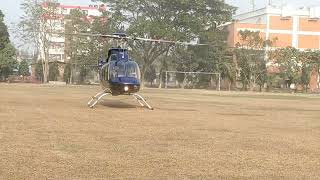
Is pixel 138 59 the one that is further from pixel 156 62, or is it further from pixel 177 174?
pixel 177 174

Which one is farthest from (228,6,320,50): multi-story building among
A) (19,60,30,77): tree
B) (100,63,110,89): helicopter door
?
(100,63,110,89): helicopter door

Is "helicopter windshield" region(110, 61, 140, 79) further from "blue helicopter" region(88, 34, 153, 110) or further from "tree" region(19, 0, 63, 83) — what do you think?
"tree" region(19, 0, 63, 83)

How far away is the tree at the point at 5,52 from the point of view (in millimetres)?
67625

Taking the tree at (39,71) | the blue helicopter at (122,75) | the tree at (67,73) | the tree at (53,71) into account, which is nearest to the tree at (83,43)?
the tree at (67,73)

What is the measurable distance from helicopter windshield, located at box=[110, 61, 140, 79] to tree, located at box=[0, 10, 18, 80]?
48.2m

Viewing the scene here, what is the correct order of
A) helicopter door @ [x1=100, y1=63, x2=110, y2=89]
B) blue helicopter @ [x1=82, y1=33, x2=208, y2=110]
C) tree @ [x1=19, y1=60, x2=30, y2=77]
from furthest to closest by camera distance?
tree @ [x1=19, y1=60, x2=30, y2=77] → helicopter door @ [x1=100, y1=63, x2=110, y2=89] → blue helicopter @ [x1=82, y1=33, x2=208, y2=110]

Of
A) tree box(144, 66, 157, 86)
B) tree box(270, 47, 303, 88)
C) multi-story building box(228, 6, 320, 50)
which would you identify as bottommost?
tree box(144, 66, 157, 86)

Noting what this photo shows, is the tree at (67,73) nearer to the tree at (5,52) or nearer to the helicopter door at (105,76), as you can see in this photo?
the tree at (5,52)

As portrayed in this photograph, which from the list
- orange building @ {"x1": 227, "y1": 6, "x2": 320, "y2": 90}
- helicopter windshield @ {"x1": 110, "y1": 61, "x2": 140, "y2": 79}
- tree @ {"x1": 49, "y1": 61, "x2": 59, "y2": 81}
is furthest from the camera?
orange building @ {"x1": 227, "y1": 6, "x2": 320, "y2": 90}

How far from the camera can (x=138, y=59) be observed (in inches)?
2494

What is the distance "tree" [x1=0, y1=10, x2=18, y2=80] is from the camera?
67625 millimetres

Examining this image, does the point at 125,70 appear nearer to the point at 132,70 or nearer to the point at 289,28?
the point at 132,70

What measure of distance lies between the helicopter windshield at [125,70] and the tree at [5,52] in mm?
48243

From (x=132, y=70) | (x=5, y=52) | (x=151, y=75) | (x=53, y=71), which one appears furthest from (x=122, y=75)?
(x=53, y=71)
